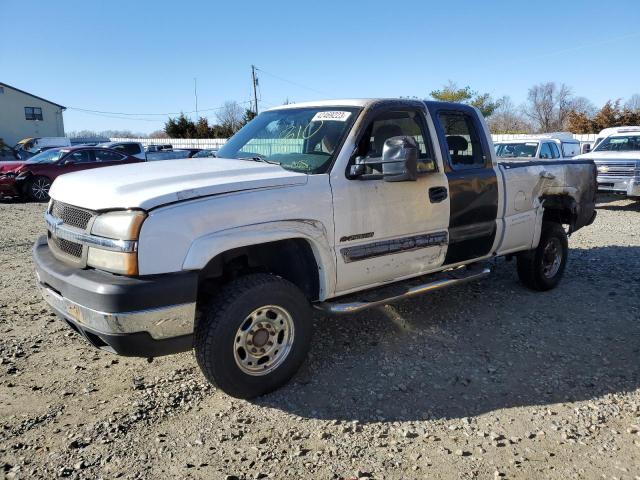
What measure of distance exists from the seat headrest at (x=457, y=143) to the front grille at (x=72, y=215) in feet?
9.98

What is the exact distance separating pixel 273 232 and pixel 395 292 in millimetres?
1273

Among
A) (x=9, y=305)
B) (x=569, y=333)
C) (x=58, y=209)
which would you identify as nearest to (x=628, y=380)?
(x=569, y=333)

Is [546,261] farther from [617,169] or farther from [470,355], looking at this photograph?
[617,169]

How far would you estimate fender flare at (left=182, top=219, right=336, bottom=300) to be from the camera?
9.80 feet

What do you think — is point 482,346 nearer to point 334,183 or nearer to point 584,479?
point 584,479

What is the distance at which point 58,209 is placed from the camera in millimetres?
3562

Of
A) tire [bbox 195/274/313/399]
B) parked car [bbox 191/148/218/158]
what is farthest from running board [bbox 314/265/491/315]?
parked car [bbox 191/148/218/158]

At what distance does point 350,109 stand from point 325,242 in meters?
1.18

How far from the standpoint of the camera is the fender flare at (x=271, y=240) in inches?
118

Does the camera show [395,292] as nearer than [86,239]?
No

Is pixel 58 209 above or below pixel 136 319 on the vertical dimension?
above

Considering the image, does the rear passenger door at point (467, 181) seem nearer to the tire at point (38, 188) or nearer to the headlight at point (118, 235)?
the headlight at point (118, 235)

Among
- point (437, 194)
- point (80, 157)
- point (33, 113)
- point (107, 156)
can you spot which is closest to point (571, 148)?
point (437, 194)

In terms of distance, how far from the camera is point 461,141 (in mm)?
4770
